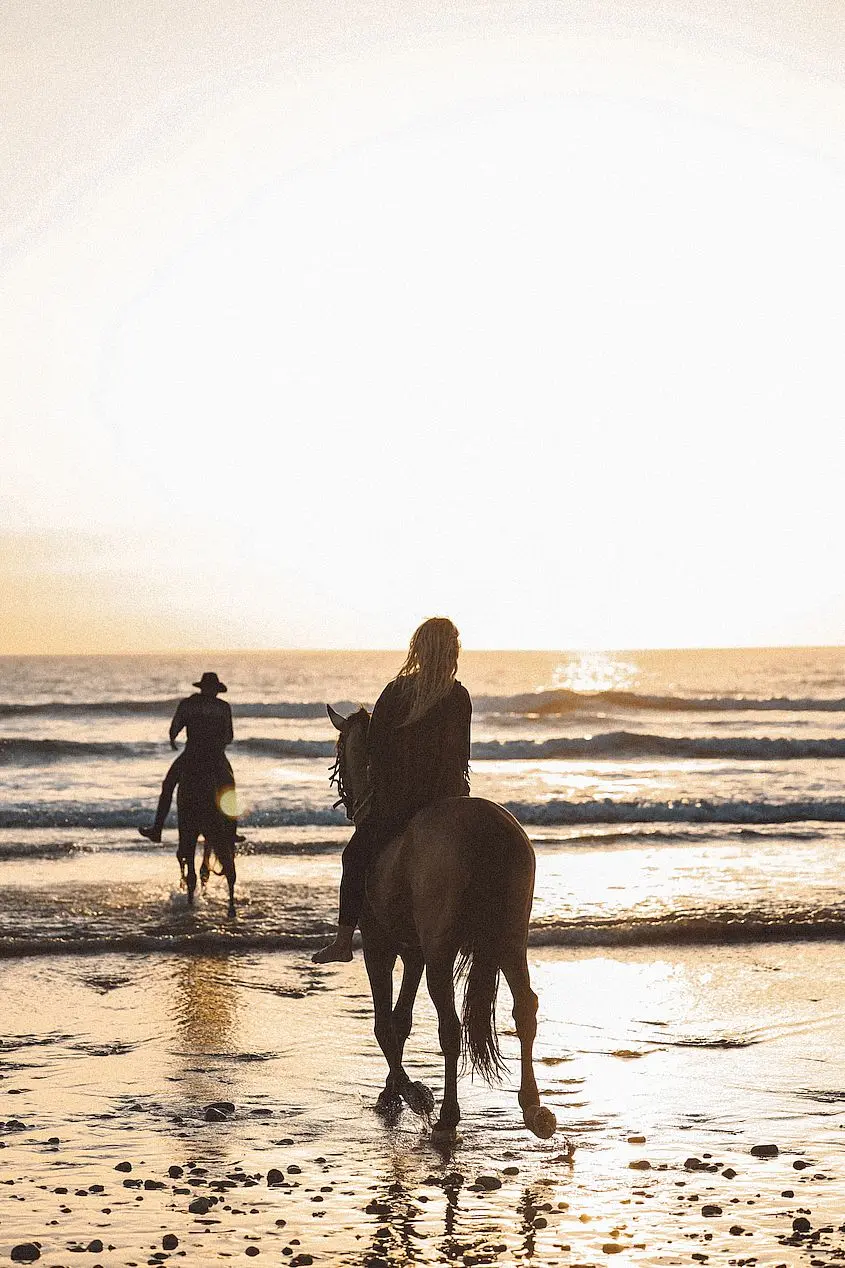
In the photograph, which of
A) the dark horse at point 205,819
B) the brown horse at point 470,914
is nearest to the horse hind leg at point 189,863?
the dark horse at point 205,819

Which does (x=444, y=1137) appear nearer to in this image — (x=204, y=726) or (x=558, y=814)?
(x=204, y=726)

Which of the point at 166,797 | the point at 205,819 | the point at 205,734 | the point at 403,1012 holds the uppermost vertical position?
the point at 205,734

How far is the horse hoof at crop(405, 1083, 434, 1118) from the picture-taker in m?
5.80

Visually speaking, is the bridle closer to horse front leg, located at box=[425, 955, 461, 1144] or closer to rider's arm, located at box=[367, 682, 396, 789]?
rider's arm, located at box=[367, 682, 396, 789]

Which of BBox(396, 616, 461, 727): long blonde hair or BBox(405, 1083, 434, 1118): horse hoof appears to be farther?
BBox(405, 1083, 434, 1118): horse hoof

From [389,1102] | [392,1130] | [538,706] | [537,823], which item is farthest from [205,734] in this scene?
[538,706]

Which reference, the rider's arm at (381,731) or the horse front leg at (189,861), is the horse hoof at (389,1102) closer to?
the rider's arm at (381,731)

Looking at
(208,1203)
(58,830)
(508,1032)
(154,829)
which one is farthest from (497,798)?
(208,1203)

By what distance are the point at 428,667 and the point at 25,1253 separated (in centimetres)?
269

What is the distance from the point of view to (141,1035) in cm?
722

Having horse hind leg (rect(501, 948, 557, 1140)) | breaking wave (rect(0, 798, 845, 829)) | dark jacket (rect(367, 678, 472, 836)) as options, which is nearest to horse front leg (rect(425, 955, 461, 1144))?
horse hind leg (rect(501, 948, 557, 1140))

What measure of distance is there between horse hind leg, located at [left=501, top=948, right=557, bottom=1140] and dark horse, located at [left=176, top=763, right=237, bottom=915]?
634cm

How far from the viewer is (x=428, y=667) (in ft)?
18.4

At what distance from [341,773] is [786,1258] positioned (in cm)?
283
